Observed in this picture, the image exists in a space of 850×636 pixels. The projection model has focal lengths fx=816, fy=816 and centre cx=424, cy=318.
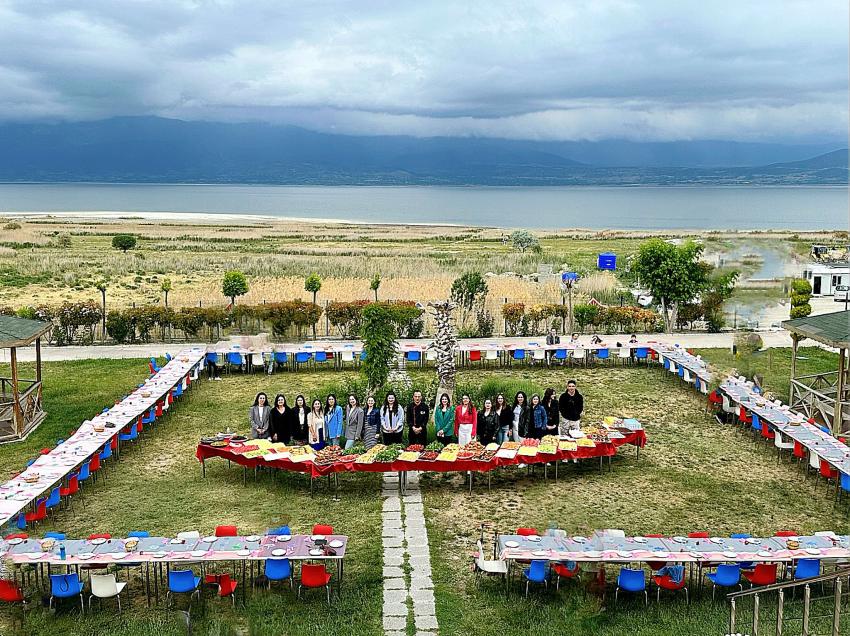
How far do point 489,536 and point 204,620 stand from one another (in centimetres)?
385

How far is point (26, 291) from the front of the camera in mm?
32812

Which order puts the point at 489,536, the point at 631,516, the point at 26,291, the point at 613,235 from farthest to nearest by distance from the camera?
the point at 613,235 → the point at 26,291 → the point at 631,516 → the point at 489,536

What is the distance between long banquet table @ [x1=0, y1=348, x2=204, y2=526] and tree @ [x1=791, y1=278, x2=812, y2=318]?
16700mm

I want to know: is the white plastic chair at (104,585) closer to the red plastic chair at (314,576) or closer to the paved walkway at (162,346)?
the red plastic chair at (314,576)

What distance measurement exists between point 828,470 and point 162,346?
17648mm

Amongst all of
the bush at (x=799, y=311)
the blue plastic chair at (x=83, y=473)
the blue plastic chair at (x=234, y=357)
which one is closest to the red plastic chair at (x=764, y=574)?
the blue plastic chair at (x=83, y=473)

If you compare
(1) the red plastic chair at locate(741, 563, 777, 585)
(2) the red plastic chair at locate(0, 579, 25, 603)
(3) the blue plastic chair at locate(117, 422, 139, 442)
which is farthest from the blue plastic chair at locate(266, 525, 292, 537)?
(3) the blue plastic chair at locate(117, 422, 139, 442)

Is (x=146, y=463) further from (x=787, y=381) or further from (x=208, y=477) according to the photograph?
(x=787, y=381)

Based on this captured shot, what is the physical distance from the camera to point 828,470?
12.0m

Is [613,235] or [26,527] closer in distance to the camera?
[26,527]

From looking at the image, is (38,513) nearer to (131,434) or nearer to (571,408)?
(131,434)

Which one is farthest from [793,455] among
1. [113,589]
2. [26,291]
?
[26,291]

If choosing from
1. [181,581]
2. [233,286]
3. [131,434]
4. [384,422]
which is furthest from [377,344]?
[233,286]

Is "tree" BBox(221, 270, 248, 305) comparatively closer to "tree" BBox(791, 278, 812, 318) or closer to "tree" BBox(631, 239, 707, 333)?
"tree" BBox(631, 239, 707, 333)
